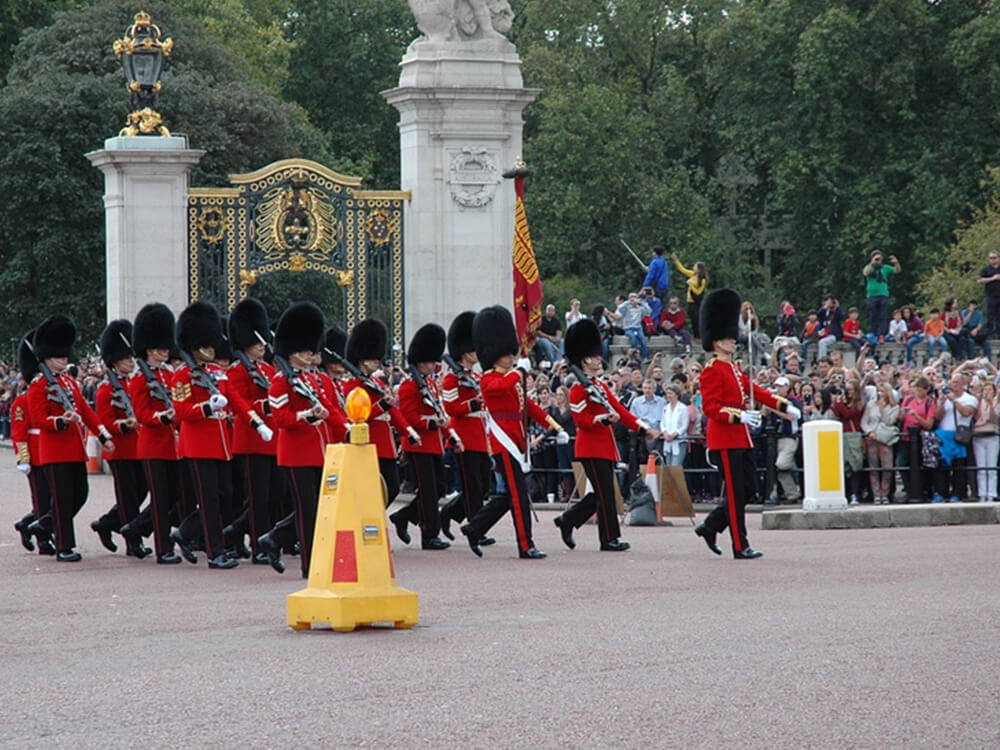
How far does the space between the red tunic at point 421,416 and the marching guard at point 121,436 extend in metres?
1.89

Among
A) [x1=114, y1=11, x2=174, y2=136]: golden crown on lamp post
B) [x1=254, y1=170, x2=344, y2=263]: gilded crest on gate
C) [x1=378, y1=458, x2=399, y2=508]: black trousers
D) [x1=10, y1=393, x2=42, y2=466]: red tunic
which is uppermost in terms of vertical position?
[x1=114, y1=11, x2=174, y2=136]: golden crown on lamp post

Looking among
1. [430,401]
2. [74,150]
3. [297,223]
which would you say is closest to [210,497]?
[430,401]

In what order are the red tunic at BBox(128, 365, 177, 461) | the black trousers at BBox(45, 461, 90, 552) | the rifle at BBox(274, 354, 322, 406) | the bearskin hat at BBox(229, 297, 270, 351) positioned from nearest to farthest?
the rifle at BBox(274, 354, 322, 406), the bearskin hat at BBox(229, 297, 270, 351), the red tunic at BBox(128, 365, 177, 461), the black trousers at BBox(45, 461, 90, 552)

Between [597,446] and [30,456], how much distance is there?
395 centimetres

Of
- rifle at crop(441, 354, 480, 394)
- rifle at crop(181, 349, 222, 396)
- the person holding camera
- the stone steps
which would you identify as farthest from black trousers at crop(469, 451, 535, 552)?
the person holding camera

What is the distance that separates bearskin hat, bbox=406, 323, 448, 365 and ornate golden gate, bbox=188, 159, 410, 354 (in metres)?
7.63

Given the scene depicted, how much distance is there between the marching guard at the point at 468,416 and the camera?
49.1 ft

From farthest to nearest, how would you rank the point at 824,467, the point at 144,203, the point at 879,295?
the point at 879,295
the point at 144,203
the point at 824,467

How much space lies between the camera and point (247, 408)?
43.9ft

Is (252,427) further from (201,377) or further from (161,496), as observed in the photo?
(161,496)

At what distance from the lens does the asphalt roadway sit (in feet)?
24.0

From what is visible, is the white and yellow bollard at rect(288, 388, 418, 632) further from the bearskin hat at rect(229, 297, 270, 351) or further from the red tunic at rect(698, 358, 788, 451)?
the red tunic at rect(698, 358, 788, 451)

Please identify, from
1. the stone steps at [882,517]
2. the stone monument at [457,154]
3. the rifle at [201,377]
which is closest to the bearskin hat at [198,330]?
the rifle at [201,377]

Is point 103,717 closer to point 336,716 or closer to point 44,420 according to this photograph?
point 336,716
